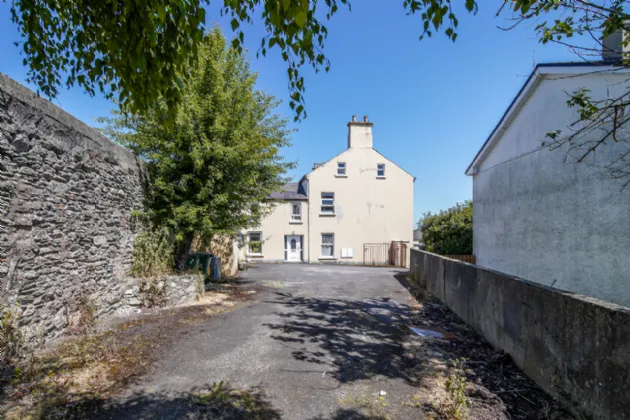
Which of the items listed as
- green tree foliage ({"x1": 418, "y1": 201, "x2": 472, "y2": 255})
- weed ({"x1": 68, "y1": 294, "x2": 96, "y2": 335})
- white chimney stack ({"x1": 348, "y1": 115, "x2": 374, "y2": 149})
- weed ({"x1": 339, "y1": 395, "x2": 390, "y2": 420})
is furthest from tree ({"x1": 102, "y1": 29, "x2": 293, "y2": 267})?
white chimney stack ({"x1": 348, "y1": 115, "x2": 374, "y2": 149})

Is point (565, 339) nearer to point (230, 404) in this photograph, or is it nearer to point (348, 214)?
point (230, 404)

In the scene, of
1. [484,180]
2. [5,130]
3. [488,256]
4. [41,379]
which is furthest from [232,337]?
[484,180]

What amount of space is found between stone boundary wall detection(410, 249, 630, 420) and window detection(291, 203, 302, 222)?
19812mm

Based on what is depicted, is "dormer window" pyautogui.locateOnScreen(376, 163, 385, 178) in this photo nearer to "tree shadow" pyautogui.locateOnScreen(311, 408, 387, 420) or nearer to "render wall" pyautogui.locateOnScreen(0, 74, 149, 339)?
"render wall" pyautogui.locateOnScreen(0, 74, 149, 339)

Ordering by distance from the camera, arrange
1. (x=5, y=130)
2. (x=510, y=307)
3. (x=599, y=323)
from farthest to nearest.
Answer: (x=510, y=307) < (x=5, y=130) < (x=599, y=323)

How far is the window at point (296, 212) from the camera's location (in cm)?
2577

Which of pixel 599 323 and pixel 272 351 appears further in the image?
pixel 272 351

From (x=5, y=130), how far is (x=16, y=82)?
2.39 feet

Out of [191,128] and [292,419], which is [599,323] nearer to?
[292,419]

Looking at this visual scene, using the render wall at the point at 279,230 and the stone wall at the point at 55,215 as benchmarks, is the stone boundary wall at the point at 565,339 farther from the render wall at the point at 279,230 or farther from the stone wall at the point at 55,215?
the render wall at the point at 279,230

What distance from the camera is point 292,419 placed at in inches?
136

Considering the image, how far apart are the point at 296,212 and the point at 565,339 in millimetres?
22620

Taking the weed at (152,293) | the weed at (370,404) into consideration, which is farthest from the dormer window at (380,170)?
the weed at (370,404)

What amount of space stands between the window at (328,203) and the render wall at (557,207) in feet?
48.0
